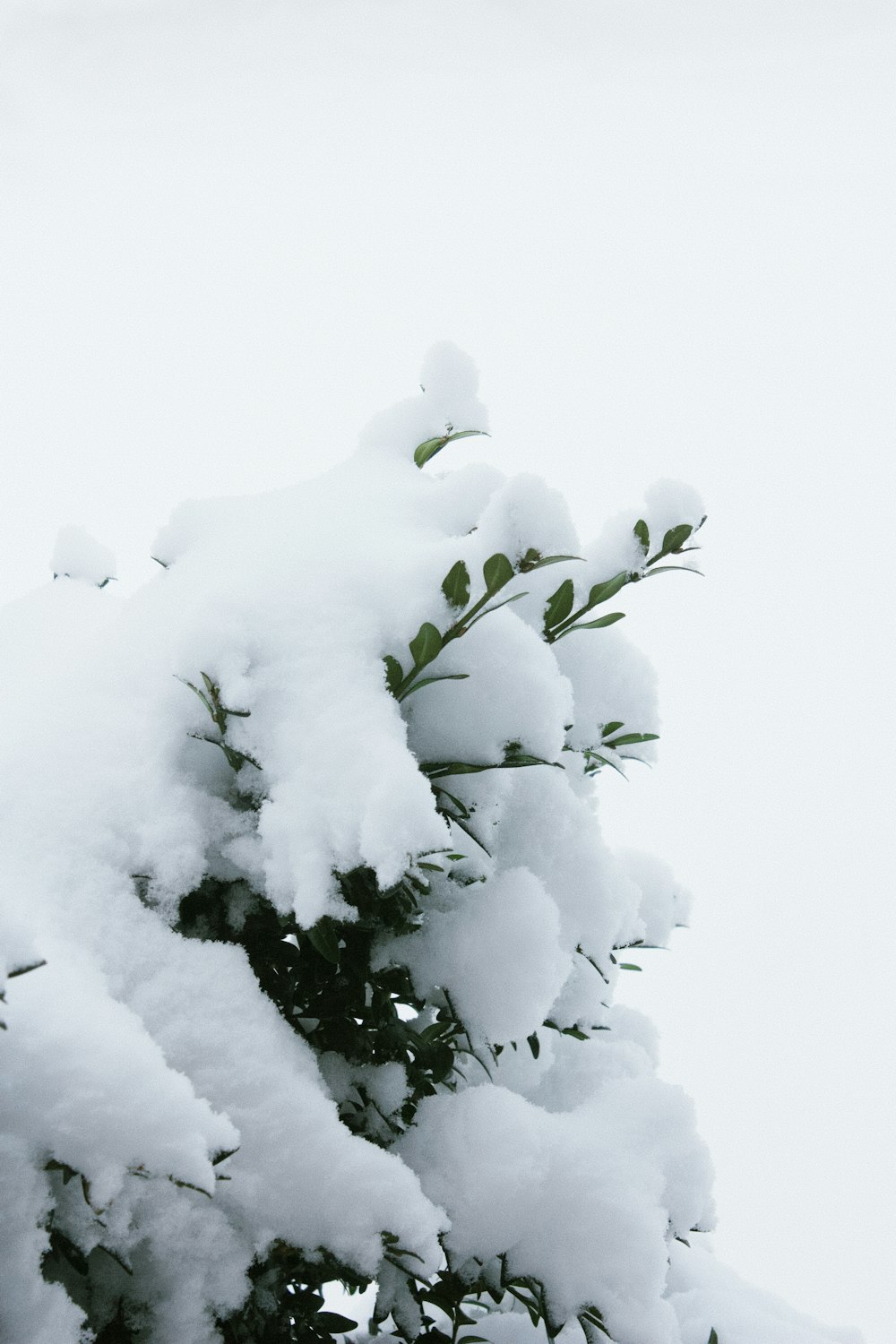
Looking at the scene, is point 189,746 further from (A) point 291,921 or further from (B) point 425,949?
(B) point 425,949

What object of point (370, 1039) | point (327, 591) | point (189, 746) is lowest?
point (370, 1039)

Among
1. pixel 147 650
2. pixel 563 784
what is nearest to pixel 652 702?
pixel 563 784

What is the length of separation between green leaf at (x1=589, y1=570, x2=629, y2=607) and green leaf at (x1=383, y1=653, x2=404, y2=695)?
0.23 m

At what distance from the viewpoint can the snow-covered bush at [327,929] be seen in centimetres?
82

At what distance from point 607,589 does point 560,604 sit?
0.06 meters

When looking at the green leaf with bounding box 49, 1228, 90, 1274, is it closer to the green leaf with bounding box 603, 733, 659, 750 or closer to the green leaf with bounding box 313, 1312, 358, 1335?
the green leaf with bounding box 313, 1312, 358, 1335

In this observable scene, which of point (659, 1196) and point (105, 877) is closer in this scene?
point (105, 877)

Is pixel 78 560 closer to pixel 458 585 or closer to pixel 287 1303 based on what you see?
pixel 458 585

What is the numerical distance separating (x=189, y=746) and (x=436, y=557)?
0.36 metres

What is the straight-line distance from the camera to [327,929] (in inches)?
Answer: 38.0

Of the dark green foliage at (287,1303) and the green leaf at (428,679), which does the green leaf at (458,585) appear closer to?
the green leaf at (428,679)

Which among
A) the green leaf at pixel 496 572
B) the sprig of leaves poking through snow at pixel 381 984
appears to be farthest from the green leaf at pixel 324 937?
the green leaf at pixel 496 572

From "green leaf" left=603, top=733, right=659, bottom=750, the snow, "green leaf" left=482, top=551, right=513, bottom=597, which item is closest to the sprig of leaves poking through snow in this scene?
"green leaf" left=482, top=551, right=513, bottom=597

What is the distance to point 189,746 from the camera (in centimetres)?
112
